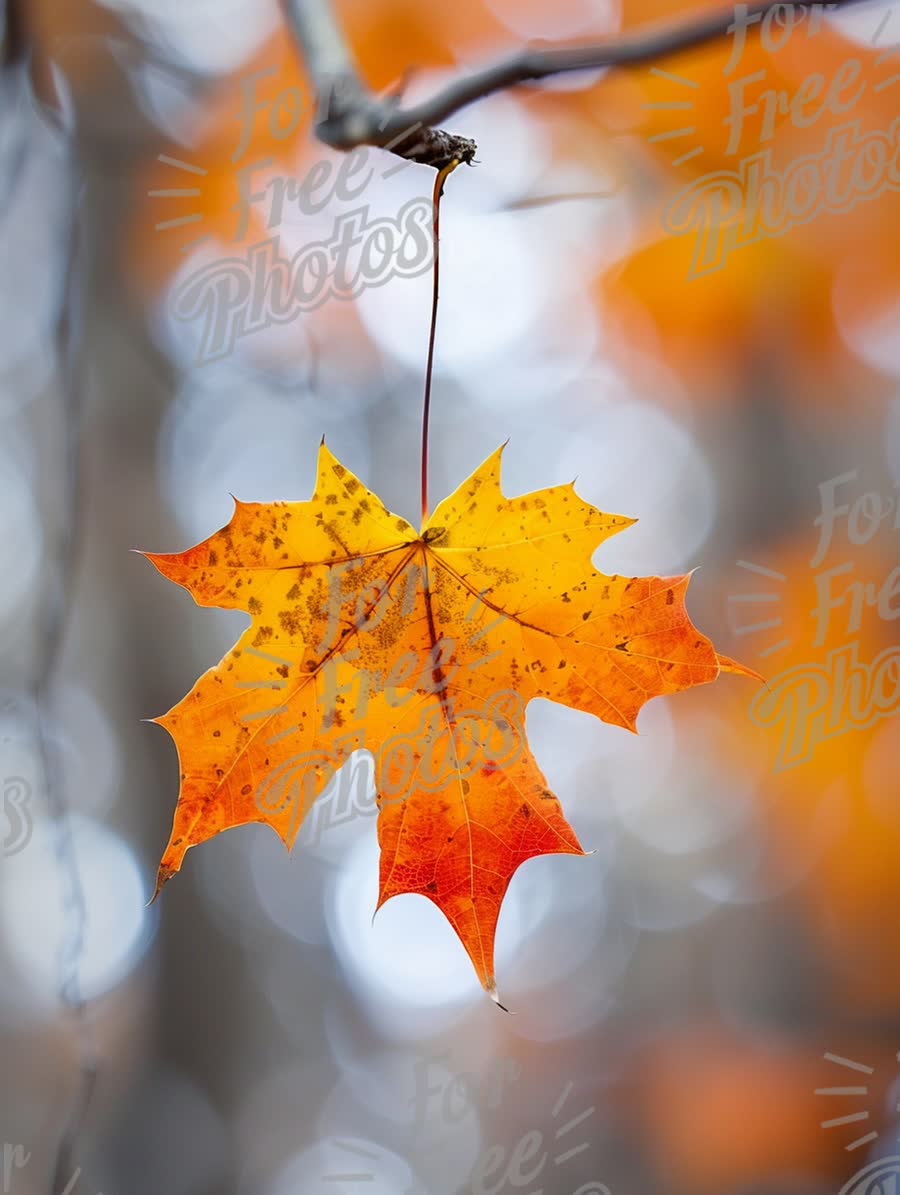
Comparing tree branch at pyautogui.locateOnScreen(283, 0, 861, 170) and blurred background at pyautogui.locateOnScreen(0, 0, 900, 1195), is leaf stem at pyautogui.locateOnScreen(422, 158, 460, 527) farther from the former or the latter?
blurred background at pyautogui.locateOnScreen(0, 0, 900, 1195)

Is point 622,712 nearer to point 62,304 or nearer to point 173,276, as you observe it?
point 62,304

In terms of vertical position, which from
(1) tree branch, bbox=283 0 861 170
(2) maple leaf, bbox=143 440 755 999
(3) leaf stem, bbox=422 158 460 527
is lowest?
(2) maple leaf, bbox=143 440 755 999

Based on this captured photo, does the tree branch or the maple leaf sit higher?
the tree branch

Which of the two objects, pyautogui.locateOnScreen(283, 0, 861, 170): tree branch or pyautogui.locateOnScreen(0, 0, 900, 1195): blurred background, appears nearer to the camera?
pyautogui.locateOnScreen(283, 0, 861, 170): tree branch

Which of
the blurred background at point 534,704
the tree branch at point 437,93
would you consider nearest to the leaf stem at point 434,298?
the tree branch at point 437,93

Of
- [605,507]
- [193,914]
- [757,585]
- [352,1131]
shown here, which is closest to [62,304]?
[605,507]

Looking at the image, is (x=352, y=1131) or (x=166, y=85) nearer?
(x=166, y=85)

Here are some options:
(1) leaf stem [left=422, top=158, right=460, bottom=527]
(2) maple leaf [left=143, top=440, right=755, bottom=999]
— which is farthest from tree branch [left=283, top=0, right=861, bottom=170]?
(2) maple leaf [left=143, top=440, right=755, bottom=999]
